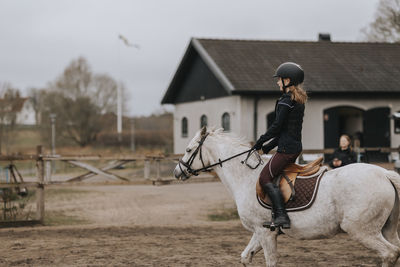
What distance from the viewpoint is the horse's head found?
20.8 feet

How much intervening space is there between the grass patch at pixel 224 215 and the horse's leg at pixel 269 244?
246 inches

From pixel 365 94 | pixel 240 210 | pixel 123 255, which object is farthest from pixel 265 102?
pixel 240 210

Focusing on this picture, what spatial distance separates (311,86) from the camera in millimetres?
20609

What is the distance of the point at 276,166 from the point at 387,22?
31092mm

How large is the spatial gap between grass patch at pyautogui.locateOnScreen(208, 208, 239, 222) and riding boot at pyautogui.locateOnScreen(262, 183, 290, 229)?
643 centimetres

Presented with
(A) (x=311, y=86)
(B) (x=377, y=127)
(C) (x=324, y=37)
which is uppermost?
(C) (x=324, y=37)

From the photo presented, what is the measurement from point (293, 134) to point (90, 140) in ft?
131

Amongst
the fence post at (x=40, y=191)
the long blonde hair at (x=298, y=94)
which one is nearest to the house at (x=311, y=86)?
the fence post at (x=40, y=191)

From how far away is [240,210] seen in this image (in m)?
5.85

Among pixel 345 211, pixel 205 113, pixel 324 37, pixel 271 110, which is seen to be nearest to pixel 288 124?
pixel 345 211

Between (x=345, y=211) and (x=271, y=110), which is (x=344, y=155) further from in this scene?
(x=271, y=110)

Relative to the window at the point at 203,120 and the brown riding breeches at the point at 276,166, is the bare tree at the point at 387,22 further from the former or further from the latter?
the brown riding breeches at the point at 276,166

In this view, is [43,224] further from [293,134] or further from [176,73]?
[176,73]

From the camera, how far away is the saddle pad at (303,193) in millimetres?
5500
